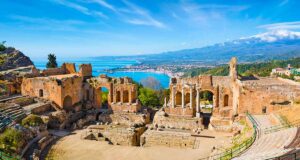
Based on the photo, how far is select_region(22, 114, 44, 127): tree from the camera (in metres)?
27.4

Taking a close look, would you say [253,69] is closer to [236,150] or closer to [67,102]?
[67,102]

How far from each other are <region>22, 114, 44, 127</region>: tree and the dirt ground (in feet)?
9.57

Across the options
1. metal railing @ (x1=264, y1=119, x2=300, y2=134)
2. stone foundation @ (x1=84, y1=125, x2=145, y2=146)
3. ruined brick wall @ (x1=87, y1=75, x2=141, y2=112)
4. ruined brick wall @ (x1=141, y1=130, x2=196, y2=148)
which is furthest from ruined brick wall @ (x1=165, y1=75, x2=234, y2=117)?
metal railing @ (x1=264, y1=119, x2=300, y2=134)

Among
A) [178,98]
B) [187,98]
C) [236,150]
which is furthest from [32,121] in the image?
[236,150]

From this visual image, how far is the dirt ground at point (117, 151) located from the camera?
2386 cm

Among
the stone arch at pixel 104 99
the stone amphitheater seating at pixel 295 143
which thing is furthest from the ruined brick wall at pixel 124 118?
the stone amphitheater seating at pixel 295 143

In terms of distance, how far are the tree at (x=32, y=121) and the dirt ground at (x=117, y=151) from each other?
292 cm

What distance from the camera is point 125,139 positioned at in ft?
93.4

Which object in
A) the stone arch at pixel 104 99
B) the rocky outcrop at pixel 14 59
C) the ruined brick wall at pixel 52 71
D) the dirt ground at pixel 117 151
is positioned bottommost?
the dirt ground at pixel 117 151

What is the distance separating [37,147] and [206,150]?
49.5ft

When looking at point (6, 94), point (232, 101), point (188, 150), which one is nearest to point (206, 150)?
point (188, 150)

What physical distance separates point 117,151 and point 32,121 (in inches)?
368

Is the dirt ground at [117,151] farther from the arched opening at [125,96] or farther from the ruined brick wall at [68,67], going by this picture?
the ruined brick wall at [68,67]

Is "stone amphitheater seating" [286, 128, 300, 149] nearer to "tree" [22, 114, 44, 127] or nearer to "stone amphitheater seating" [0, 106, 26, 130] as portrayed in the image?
"tree" [22, 114, 44, 127]
